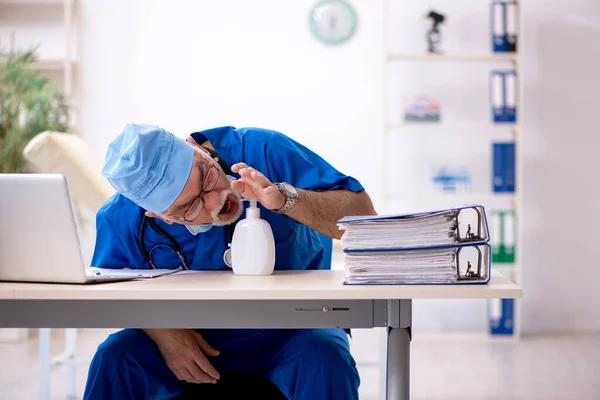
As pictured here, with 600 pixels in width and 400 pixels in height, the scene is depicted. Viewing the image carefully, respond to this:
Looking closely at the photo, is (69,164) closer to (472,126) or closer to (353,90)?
(353,90)

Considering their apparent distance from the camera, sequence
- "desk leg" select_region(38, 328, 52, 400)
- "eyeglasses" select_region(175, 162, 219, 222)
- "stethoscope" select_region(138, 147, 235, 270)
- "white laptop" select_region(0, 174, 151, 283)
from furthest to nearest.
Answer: "desk leg" select_region(38, 328, 52, 400), "stethoscope" select_region(138, 147, 235, 270), "eyeglasses" select_region(175, 162, 219, 222), "white laptop" select_region(0, 174, 151, 283)

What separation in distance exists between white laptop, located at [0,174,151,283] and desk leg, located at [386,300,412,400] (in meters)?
0.53

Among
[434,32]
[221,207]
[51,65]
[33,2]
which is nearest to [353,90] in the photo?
[434,32]

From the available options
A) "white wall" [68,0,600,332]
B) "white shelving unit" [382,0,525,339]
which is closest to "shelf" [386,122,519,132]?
"white shelving unit" [382,0,525,339]

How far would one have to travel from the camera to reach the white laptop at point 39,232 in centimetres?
137

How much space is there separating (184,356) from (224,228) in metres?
0.29

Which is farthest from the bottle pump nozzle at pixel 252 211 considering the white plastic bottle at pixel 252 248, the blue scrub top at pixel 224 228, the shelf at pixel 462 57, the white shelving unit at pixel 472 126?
the shelf at pixel 462 57

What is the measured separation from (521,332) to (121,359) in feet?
10.5

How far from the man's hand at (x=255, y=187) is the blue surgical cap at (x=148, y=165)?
0.12 metres

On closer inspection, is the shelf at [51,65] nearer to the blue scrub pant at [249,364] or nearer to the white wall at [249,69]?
the white wall at [249,69]

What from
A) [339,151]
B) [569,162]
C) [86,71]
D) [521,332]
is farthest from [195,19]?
[521,332]

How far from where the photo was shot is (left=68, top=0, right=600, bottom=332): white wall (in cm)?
445

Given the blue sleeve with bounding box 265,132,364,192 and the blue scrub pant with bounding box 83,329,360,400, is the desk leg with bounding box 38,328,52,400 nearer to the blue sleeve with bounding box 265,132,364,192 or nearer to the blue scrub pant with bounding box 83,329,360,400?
the blue scrub pant with bounding box 83,329,360,400

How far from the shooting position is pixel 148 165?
1509 mm
